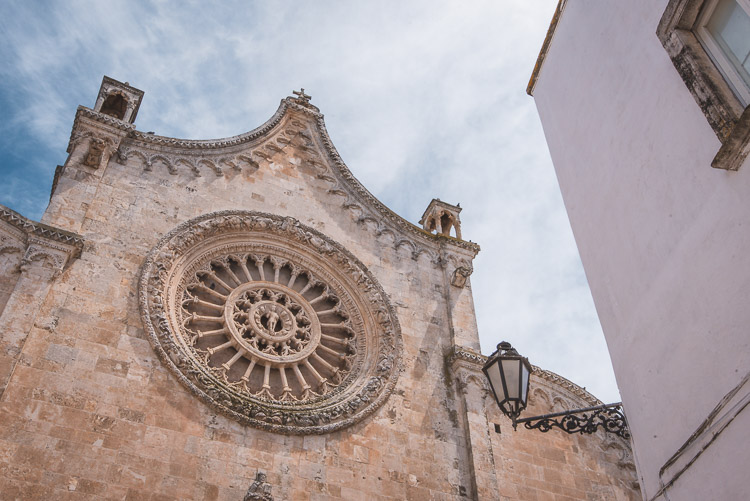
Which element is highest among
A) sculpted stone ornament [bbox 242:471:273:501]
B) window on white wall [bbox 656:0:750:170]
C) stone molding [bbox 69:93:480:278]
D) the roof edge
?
stone molding [bbox 69:93:480:278]

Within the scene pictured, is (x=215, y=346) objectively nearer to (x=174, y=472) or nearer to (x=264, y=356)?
(x=264, y=356)

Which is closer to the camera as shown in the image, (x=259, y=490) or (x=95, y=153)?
(x=259, y=490)

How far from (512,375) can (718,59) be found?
3342mm

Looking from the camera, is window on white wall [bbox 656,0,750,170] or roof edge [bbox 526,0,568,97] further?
roof edge [bbox 526,0,568,97]

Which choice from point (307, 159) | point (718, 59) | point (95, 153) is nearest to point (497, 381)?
point (718, 59)

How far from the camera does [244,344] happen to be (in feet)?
36.0

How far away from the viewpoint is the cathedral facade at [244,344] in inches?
346

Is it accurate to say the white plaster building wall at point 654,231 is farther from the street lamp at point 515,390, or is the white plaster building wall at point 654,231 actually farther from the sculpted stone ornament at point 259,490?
the sculpted stone ornament at point 259,490

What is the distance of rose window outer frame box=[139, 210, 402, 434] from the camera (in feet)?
33.0

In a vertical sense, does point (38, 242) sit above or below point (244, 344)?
above

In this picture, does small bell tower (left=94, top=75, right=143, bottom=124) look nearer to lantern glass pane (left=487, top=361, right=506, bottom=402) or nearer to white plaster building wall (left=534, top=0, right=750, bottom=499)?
white plaster building wall (left=534, top=0, right=750, bottom=499)

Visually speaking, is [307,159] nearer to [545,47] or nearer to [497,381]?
[545,47]

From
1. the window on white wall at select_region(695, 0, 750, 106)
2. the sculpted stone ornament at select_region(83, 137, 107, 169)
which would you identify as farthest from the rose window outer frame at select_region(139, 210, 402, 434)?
the window on white wall at select_region(695, 0, 750, 106)

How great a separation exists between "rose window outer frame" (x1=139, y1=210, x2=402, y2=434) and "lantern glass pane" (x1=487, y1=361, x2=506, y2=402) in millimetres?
4185
